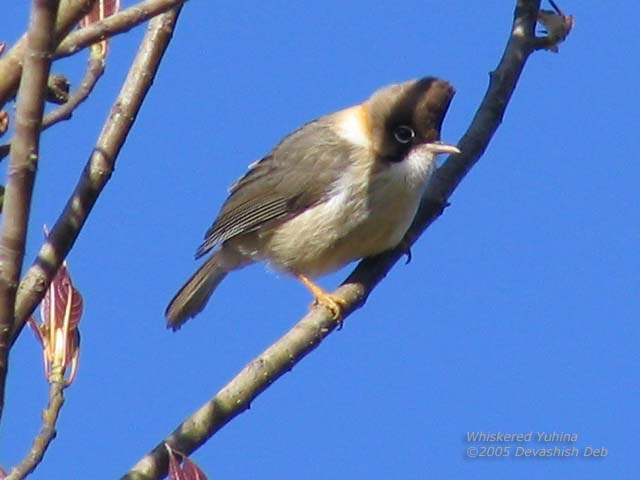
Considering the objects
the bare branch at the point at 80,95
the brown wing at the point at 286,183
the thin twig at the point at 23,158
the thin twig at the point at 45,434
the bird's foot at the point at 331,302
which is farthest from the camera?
the brown wing at the point at 286,183

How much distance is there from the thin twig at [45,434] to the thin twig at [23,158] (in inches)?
11.6

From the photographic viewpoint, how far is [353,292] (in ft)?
14.5

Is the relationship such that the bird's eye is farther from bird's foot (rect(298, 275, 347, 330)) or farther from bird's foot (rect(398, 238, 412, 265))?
bird's foot (rect(298, 275, 347, 330))

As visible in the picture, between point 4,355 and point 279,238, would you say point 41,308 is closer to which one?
point 4,355

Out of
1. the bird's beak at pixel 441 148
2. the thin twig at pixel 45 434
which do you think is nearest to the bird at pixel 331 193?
the bird's beak at pixel 441 148

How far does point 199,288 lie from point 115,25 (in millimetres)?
3314

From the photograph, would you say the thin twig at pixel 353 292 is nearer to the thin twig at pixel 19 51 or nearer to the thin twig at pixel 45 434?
the thin twig at pixel 45 434

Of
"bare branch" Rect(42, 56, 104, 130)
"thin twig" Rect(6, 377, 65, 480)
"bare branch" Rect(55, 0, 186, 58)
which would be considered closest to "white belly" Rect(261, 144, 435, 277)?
"bare branch" Rect(42, 56, 104, 130)

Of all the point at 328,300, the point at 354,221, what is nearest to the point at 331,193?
the point at 354,221

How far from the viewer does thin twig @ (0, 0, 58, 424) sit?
1960mm

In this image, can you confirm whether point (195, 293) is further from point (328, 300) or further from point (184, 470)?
point (184, 470)

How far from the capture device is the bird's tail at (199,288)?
5641 mm

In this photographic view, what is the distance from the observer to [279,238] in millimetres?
5461

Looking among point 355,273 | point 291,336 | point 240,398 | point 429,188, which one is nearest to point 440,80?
point 429,188
